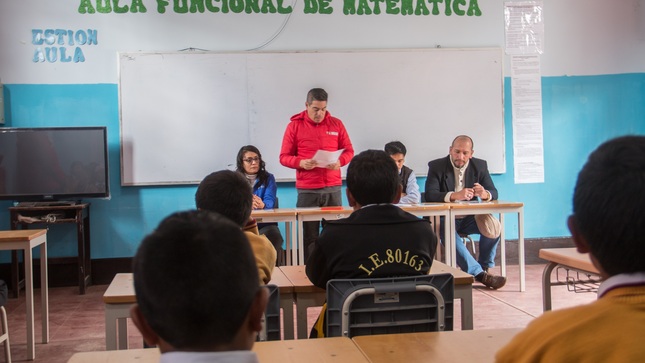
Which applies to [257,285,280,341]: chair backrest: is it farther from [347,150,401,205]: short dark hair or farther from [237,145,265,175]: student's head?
Answer: [237,145,265,175]: student's head

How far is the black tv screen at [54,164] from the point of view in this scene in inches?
227

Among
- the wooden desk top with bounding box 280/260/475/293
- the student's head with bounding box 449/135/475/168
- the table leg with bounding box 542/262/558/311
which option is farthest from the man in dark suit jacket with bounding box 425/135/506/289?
the wooden desk top with bounding box 280/260/475/293

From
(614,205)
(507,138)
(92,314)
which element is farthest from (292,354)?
(507,138)

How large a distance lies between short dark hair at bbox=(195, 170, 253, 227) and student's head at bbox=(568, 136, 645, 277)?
145cm

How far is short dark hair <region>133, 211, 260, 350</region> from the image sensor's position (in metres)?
0.87

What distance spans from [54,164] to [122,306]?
3913 millimetres

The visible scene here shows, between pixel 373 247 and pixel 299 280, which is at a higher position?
pixel 373 247

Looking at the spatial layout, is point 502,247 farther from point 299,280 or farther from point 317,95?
point 299,280

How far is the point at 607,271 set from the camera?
993 mm

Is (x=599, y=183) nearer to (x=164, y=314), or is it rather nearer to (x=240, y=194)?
(x=164, y=314)

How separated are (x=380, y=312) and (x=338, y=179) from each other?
3.61 metres

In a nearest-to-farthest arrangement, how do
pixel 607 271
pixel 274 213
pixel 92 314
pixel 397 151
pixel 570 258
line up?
pixel 607 271, pixel 570 258, pixel 92 314, pixel 274 213, pixel 397 151

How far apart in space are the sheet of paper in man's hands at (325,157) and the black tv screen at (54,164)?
1846 mm

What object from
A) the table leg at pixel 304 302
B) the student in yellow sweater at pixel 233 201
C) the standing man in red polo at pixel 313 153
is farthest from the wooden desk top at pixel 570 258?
the standing man in red polo at pixel 313 153
